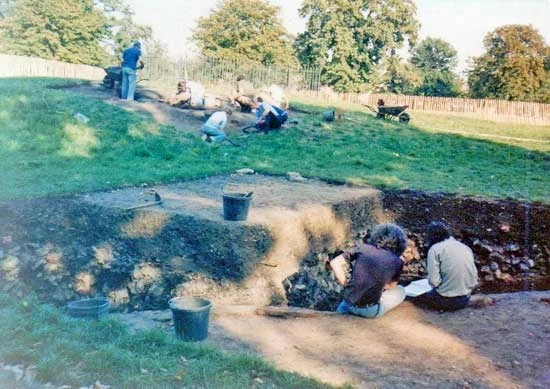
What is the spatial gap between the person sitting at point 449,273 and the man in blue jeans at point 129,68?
11.3 meters

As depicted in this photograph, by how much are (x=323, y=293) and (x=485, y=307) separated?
2.07 m

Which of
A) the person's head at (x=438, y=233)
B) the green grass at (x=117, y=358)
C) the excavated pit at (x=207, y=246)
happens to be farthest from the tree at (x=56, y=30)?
the person's head at (x=438, y=233)

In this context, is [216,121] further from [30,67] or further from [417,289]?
[30,67]

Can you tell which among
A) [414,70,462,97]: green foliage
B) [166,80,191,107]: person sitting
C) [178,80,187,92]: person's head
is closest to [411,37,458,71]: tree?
[414,70,462,97]: green foliage

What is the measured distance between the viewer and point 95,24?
29734 millimetres

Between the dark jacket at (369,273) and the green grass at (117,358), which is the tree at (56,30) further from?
the dark jacket at (369,273)

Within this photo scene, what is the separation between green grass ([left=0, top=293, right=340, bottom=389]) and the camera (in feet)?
10.4

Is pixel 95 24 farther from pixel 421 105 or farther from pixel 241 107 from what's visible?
pixel 421 105

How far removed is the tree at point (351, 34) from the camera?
14078 millimetres

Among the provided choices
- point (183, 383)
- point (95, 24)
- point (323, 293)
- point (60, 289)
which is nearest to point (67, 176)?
point (60, 289)

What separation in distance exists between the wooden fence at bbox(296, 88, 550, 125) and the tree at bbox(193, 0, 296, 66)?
3.62 meters

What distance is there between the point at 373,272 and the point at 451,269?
841mm

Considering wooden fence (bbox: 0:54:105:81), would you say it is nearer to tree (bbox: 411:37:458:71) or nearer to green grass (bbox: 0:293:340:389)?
green grass (bbox: 0:293:340:389)

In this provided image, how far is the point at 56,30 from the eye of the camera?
1067 inches
